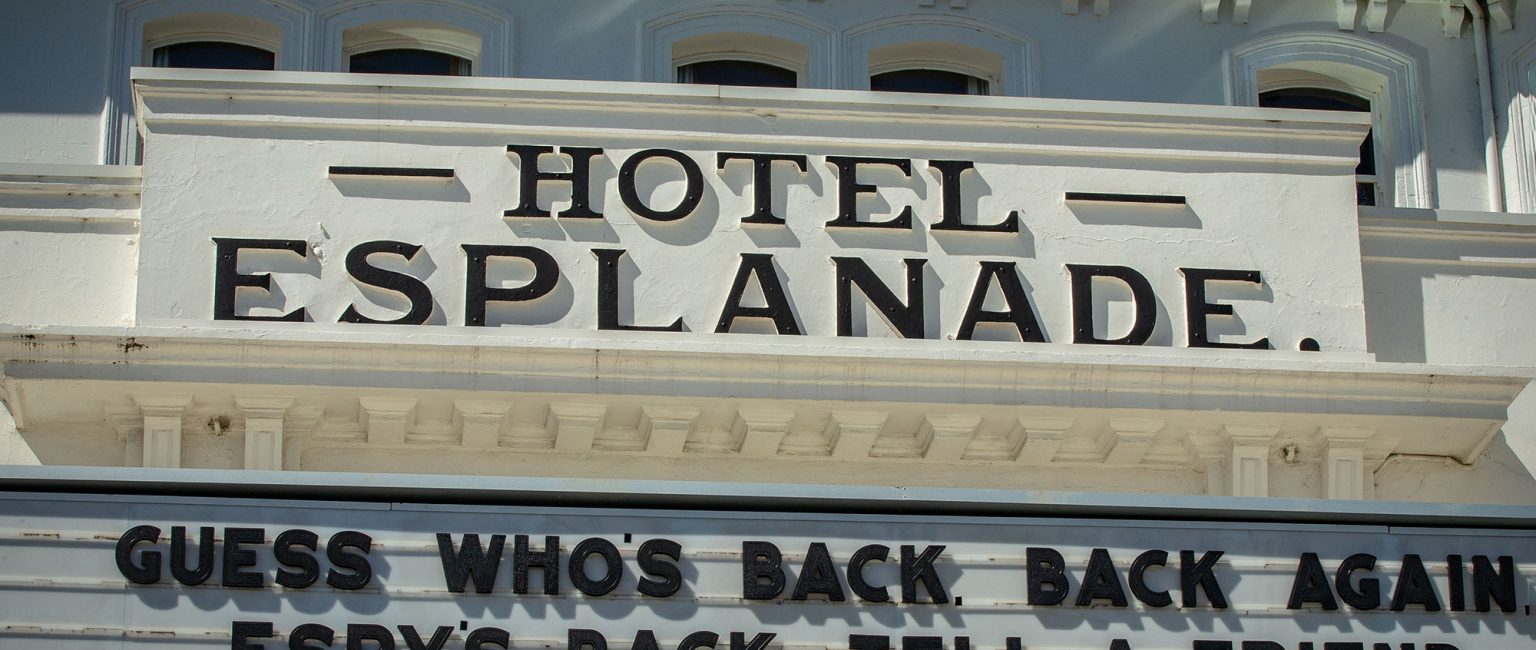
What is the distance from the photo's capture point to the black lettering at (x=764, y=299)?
45.6 feet

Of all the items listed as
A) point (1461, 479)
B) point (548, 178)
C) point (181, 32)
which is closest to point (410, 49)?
point (181, 32)

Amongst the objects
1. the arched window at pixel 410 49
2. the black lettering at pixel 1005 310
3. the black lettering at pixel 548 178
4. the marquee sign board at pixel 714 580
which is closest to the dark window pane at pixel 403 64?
the arched window at pixel 410 49

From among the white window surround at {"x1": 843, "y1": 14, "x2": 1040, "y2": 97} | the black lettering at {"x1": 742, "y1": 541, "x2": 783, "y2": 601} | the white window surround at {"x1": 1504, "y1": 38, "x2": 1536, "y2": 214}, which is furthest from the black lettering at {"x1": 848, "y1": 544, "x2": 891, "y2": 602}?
the white window surround at {"x1": 1504, "y1": 38, "x2": 1536, "y2": 214}

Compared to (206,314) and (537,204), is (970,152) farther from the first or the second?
(206,314)

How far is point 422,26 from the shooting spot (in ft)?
55.9

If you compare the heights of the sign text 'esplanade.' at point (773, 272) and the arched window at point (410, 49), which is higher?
the arched window at point (410, 49)

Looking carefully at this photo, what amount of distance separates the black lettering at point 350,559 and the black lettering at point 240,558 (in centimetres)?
34

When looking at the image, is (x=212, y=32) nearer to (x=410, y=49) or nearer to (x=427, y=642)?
(x=410, y=49)

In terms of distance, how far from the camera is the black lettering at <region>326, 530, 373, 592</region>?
38.6 feet

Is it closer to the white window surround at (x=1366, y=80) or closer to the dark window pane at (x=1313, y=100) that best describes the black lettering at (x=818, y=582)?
the white window surround at (x=1366, y=80)

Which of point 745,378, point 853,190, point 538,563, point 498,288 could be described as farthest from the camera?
point 853,190

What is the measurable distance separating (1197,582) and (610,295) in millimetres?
3738

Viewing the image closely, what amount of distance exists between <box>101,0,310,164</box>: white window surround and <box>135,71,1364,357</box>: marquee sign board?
8.13 feet

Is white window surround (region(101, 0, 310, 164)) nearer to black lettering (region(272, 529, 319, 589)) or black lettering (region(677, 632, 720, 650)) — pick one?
black lettering (region(272, 529, 319, 589))
